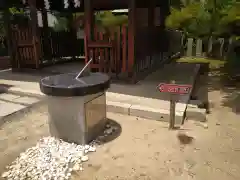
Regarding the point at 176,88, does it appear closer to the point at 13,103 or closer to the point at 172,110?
the point at 172,110

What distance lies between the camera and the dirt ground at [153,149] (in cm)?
243

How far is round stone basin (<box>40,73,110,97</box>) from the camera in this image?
2.68 metres

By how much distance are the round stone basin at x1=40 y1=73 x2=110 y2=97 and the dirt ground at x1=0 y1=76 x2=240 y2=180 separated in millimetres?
847

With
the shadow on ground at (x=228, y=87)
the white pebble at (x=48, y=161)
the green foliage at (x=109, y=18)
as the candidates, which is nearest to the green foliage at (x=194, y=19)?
the shadow on ground at (x=228, y=87)

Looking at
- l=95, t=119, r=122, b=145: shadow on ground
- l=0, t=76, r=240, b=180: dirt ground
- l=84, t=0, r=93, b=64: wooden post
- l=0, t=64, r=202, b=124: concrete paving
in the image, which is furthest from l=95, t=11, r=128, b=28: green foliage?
l=95, t=119, r=122, b=145: shadow on ground

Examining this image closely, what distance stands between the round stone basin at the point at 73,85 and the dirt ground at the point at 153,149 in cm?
85

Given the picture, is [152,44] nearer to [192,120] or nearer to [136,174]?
[192,120]

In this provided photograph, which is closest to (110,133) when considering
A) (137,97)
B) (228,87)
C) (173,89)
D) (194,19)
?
(173,89)

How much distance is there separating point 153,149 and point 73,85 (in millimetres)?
1382

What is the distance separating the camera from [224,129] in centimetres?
351

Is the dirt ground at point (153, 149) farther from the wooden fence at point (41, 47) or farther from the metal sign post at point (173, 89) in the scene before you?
the wooden fence at point (41, 47)

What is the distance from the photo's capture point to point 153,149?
9.52 ft

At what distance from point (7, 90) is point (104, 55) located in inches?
99.9

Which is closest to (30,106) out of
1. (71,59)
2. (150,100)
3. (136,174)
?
(150,100)
